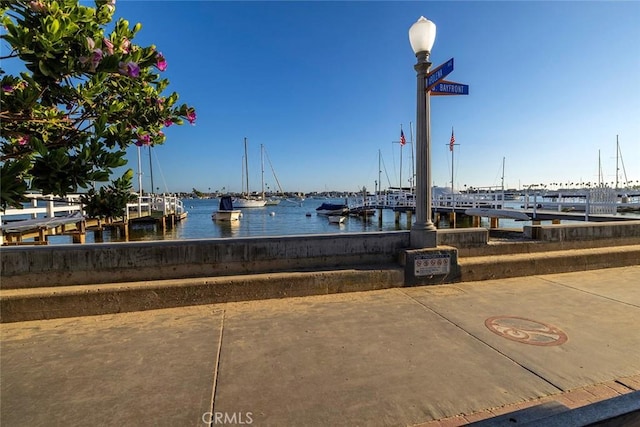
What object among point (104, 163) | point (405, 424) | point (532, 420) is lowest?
point (405, 424)

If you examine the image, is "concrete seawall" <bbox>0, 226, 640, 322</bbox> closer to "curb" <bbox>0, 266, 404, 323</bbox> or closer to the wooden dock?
"curb" <bbox>0, 266, 404, 323</bbox>

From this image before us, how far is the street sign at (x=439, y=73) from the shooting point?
5.66m

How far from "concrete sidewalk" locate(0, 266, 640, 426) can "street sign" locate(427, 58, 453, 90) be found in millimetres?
3821

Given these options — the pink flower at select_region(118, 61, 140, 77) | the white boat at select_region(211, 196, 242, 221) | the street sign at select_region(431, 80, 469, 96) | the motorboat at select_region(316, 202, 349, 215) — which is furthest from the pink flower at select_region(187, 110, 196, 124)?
the motorboat at select_region(316, 202, 349, 215)

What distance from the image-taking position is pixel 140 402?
279 cm

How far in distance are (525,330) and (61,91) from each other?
5311 millimetres

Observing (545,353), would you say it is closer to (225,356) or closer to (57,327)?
(225,356)

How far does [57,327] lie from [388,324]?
427cm

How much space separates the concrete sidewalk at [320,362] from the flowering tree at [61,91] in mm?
1946

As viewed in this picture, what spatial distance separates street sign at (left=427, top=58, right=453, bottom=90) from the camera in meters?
5.66

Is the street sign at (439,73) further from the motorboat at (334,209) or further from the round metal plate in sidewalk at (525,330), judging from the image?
A: the motorboat at (334,209)

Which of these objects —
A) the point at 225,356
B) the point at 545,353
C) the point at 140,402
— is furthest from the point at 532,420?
the point at 140,402

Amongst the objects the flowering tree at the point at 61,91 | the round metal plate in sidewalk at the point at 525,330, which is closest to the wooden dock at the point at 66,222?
the flowering tree at the point at 61,91

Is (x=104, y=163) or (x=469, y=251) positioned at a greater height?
(x=104, y=163)
